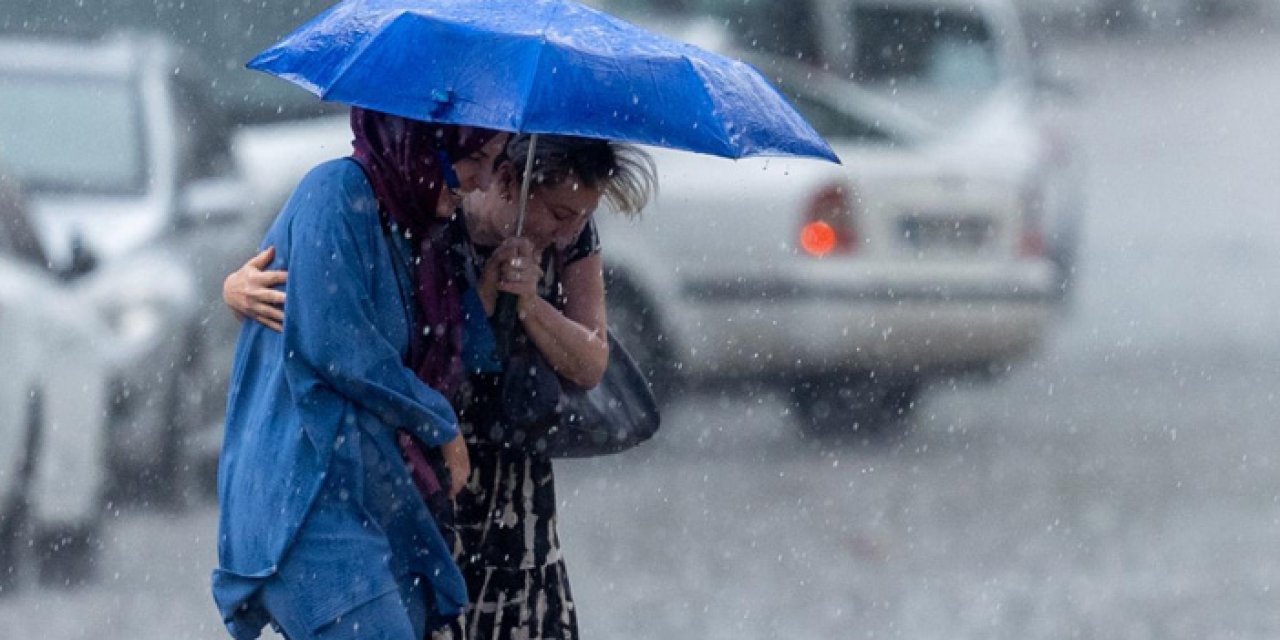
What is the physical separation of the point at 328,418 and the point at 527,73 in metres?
0.56

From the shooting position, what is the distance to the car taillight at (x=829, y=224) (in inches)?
359

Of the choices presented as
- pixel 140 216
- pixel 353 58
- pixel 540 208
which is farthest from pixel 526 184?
pixel 140 216

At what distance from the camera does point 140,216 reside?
8.02 m

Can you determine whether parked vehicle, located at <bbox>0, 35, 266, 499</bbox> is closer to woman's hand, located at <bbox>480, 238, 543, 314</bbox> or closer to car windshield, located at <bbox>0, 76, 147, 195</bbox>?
car windshield, located at <bbox>0, 76, 147, 195</bbox>

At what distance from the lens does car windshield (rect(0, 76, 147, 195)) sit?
26.9 feet

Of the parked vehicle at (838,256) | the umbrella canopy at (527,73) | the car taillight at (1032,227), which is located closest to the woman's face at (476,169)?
the umbrella canopy at (527,73)

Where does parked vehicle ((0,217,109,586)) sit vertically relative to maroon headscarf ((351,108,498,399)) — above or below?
below

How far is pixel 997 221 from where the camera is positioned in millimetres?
9586

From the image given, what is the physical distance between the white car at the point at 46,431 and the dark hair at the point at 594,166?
11.6 feet

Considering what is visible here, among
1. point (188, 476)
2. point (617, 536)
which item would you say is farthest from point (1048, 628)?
point (188, 476)

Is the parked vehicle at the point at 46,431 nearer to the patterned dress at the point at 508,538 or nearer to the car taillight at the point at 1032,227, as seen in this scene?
the patterned dress at the point at 508,538

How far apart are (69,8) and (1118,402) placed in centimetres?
517

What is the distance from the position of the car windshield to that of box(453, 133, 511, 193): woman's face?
196 inches

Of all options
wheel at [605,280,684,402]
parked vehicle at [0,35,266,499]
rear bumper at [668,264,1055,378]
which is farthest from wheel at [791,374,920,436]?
parked vehicle at [0,35,266,499]
